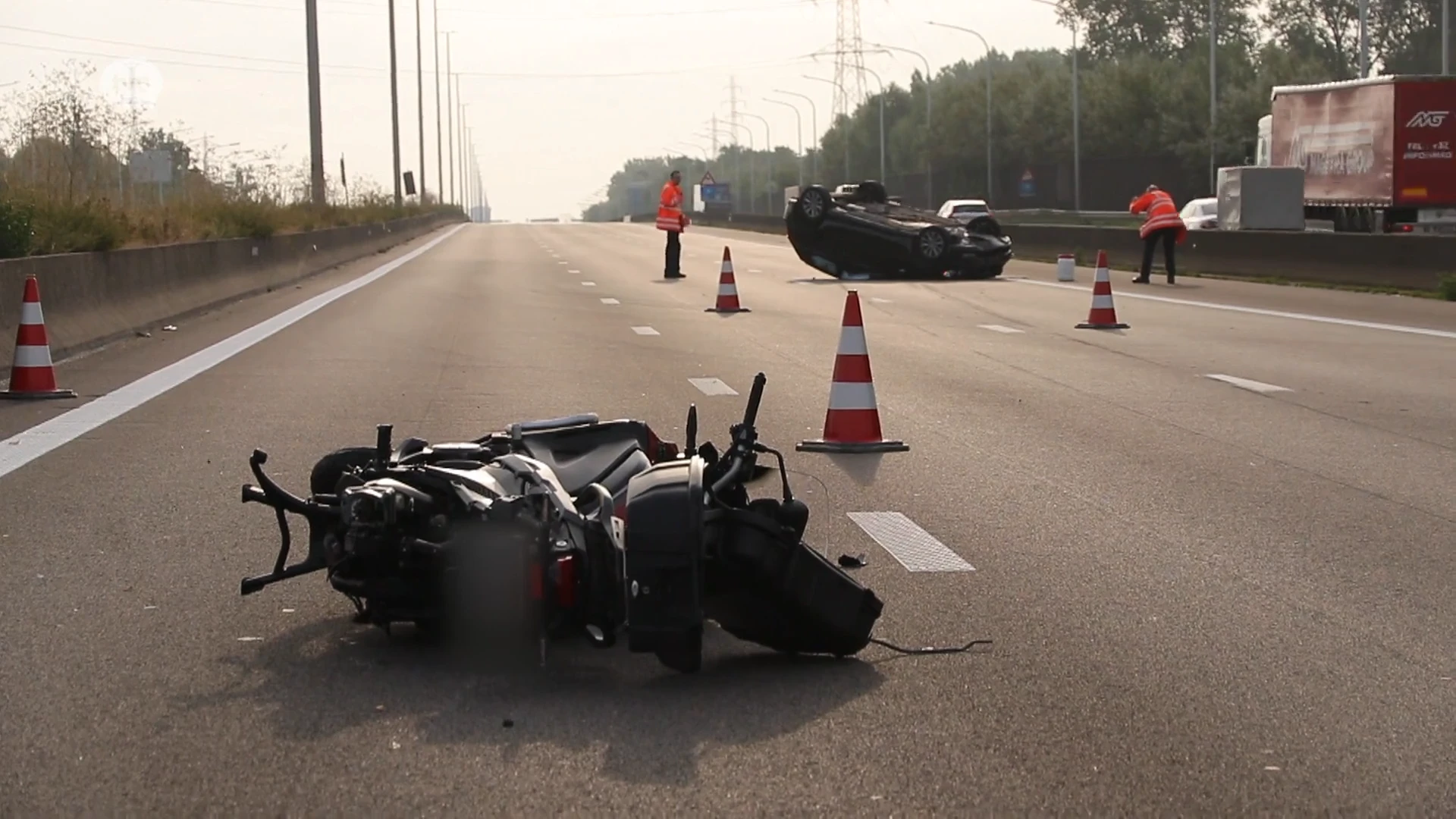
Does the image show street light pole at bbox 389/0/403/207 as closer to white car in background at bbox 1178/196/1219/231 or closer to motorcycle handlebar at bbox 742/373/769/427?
white car in background at bbox 1178/196/1219/231

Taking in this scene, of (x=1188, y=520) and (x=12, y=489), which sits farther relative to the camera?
(x=12, y=489)

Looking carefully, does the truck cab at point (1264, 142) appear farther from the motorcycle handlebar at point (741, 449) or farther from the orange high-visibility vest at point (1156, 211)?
the motorcycle handlebar at point (741, 449)

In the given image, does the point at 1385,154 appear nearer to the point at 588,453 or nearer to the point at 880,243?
the point at 880,243

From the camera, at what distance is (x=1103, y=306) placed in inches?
876

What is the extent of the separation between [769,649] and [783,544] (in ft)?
2.08

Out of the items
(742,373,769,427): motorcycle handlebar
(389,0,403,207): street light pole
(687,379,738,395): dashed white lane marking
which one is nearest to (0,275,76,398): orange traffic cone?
(687,379,738,395): dashed white lane marking

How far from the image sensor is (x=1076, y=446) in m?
11.9

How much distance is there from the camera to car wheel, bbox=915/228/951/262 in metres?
33.9

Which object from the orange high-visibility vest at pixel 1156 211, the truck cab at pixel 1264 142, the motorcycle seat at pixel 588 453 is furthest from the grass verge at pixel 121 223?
the truck cab at pixel 1264 142

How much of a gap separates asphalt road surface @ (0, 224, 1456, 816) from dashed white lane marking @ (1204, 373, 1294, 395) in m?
0.12

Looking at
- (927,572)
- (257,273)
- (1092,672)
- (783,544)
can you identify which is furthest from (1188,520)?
(257,273)

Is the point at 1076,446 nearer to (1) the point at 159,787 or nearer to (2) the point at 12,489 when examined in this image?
(2) the point at 12,489

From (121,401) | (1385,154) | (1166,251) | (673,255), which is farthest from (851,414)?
(1385,154)

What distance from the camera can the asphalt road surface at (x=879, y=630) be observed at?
5.14 m
